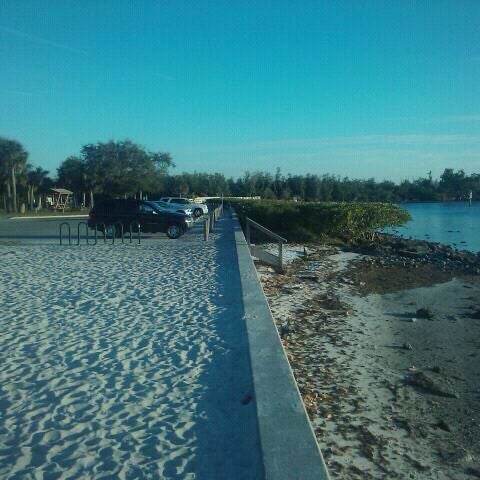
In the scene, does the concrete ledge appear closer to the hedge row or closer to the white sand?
the white sand

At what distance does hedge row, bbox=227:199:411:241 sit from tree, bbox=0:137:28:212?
148 ft

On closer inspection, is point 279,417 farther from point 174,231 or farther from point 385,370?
point 174,231

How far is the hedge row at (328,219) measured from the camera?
25.6 m

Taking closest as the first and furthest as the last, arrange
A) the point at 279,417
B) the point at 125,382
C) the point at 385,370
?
the point at 279,417, the point at 125,382, the point at 385,370

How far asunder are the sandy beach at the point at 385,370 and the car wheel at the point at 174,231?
339 inches

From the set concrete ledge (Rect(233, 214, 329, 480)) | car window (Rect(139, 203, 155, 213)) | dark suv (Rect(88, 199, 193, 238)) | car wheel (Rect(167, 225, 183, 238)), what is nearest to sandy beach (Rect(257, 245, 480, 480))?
concrete ledge (Rect(233, 214, 329, 480))

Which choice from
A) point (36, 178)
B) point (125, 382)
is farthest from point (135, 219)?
point (36, 178)

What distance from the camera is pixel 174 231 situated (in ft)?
79.4

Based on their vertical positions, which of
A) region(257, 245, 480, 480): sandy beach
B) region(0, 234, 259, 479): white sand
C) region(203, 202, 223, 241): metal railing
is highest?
region(203, 202, 223, 241): metal railing

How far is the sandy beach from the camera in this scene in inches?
204

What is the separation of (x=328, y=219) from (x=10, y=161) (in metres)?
51.4

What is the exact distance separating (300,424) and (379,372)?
334 cm

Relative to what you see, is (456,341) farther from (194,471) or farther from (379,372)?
(194,471)

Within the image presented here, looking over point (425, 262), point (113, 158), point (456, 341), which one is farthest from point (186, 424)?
point (113, 158)
